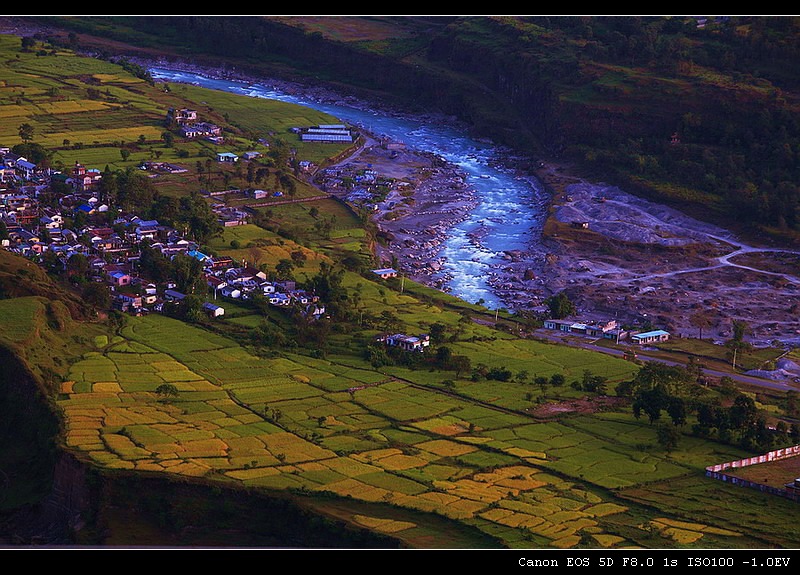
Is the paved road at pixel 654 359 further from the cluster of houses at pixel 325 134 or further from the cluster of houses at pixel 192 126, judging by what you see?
the cluster of houses at pixel 325 134

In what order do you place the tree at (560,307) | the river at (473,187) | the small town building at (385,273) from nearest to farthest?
the tree at (560,307) → the small town building at (385,273) → the river at (473,187)

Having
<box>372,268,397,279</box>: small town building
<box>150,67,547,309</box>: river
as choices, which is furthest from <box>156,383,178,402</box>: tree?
<box>150,67,547,309</box>: river

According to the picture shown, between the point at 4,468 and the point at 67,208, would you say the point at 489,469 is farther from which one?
the point at 67,208

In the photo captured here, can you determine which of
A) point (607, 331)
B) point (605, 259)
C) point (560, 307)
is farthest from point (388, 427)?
point (605, 259)

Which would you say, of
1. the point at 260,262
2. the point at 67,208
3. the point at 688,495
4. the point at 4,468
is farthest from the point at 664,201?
the point at 4,468

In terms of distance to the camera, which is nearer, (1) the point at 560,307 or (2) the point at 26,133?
(1) the point at 560,307

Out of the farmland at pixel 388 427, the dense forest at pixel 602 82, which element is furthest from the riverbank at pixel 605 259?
the farmland at pixel 388 427

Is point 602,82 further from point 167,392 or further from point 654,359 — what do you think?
point 167,392

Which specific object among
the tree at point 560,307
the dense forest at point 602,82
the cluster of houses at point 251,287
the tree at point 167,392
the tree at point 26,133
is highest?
the dense forest at point 602,82
